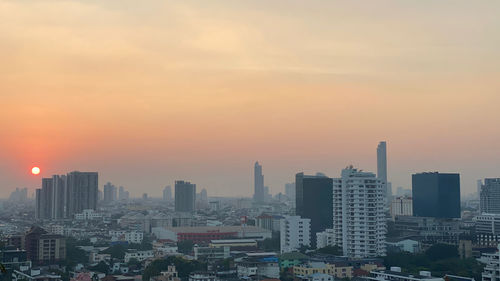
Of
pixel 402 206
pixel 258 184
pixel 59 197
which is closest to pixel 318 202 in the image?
pixel 402 206

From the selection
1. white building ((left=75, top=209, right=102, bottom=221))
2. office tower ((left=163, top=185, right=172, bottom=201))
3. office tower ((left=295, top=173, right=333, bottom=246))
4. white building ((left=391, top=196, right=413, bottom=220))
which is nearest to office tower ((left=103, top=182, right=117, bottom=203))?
office tower ((left=163, top=185, right=172, bottom=201))

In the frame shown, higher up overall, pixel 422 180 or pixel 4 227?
pixel 422 180

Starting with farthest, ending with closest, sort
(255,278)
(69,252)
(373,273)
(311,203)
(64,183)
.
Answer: (64,183) → (311,203) → (69,252) → (255,278) → (373,273)

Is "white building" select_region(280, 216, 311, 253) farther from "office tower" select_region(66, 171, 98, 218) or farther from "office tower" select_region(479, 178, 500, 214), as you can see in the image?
"office tower" select_region(66, 171, 98, 218)

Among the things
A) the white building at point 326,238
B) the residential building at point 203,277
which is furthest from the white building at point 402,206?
the residential building at point 203,277

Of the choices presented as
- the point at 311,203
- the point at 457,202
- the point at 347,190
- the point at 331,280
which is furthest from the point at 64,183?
the point at 331,280

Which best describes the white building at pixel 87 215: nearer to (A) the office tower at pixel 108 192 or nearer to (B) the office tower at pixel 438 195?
(B) the office tower at pixel 438 195

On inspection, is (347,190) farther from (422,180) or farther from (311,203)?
(422,180)
